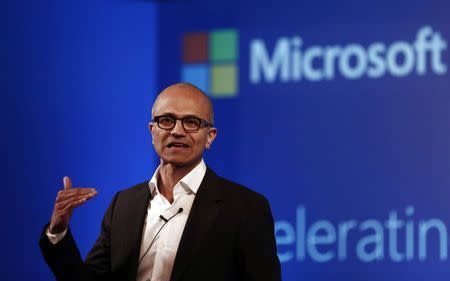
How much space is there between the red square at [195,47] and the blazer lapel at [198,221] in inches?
77.0

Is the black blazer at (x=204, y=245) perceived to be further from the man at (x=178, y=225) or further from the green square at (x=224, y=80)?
the green square at (x=224, y=80)

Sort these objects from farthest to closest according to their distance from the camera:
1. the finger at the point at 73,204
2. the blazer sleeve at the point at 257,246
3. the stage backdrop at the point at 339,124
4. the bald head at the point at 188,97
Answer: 1. the stage backdrop at the point at 339,124
2. the bald head at the point at 188,97
3. the blazer sleeve at the point at 257,246
4. the finger at the point at 73,204

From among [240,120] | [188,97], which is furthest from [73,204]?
[240,120]

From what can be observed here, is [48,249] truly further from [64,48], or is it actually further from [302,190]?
[64,48]

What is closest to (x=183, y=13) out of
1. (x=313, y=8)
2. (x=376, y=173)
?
(x=313, y=8)

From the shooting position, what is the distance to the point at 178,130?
2.11 m

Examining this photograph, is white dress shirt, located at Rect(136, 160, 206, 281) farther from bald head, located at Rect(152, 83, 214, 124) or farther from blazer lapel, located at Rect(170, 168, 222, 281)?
bald head, located at Rect(152, 83, 214, 124)

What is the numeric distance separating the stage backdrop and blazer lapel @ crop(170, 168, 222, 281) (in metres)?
1.73

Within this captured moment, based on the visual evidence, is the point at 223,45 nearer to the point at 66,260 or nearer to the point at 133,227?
the point at 133,227

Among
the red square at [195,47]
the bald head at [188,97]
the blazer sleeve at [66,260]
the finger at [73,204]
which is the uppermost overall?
the red square at [195,47]

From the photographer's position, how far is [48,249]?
200 centimetres

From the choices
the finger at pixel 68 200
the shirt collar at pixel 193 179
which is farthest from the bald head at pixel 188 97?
the finger at pixel 68 200

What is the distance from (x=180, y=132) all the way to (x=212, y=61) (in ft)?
6.45

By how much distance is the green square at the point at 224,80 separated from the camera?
3982mm
